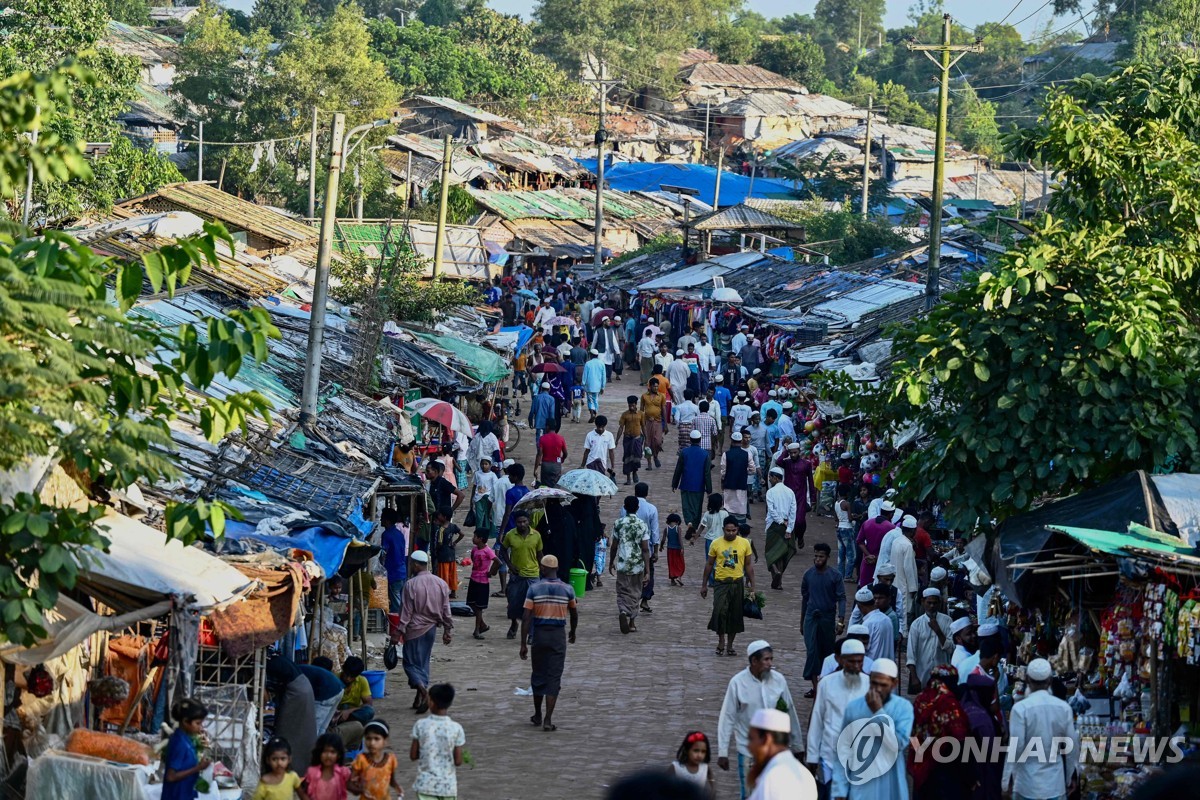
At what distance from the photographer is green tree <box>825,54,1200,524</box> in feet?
35.2

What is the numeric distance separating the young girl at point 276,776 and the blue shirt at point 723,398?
48.6ft

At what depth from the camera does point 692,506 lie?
17.9m

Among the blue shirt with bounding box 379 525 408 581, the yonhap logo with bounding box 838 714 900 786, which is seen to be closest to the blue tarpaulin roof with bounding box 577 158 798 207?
the blue shirt with bounding box 379 525 408 581

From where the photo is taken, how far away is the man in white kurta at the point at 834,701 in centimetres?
889

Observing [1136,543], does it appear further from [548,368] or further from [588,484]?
[548,368]

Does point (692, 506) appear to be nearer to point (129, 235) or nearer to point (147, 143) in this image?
point (129, 235)

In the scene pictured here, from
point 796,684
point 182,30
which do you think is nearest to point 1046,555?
point 796,684

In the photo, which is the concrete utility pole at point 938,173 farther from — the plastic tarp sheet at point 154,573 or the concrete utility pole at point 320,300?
the plastic tarp sheet at point 154,573

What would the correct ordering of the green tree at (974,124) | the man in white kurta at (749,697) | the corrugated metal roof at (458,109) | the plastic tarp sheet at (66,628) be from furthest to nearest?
the green tree at (974,124) < the corrugated metal roof at (458,109) < the man in white kurta at (749,697) < the plastic tarp sheet at (66,628)

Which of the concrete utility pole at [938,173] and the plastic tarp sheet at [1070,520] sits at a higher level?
the concrete utility pole at [938,173]

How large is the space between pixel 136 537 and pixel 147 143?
44222 millimetres

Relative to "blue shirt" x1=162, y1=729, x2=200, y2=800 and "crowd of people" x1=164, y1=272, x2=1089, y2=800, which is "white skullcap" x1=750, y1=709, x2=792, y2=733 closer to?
"crowd of people" x1=164, y1=272, x2=1089, y2=800

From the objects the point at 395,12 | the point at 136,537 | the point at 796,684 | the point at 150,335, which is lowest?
the point at 796,684

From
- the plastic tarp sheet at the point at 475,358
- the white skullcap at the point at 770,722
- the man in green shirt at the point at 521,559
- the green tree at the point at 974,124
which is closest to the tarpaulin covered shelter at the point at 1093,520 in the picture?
the white skullcap at the point at 770,722
